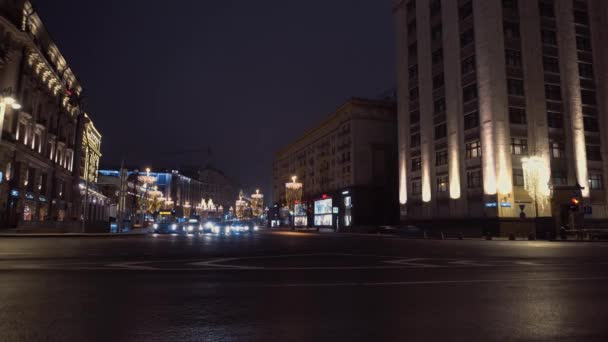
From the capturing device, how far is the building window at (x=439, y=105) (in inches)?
2076

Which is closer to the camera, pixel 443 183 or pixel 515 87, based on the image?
pixel 515 87

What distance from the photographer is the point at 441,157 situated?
5250 cm

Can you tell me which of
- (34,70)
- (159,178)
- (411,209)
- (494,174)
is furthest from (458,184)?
(159,178)

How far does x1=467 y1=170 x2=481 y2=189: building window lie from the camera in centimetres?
4616

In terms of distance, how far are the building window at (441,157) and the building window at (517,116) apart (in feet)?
28.1

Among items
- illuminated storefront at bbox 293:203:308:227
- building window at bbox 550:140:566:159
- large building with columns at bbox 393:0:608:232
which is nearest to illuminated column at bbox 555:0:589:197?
large building with columns at bbox 393:0:608:232

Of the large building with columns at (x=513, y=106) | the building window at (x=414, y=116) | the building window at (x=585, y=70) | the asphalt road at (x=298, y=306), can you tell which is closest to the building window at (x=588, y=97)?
the large building with columns at (x=513, y=106)

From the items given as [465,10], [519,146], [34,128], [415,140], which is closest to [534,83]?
[519,146]

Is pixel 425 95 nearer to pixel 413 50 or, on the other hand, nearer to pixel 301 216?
pixel 413 50

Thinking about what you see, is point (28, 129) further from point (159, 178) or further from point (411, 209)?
point (159, 178)

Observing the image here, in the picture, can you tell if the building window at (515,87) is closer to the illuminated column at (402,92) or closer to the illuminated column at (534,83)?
the illuminated column at (534,83)

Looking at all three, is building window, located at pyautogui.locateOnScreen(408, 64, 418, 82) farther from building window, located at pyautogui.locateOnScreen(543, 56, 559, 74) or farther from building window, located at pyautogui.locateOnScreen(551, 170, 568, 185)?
building window, located at pyautogui.locateOnScreen(551, 170, 568, 185)

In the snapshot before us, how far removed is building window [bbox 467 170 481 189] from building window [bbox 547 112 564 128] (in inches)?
400

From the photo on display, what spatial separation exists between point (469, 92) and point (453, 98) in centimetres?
207
